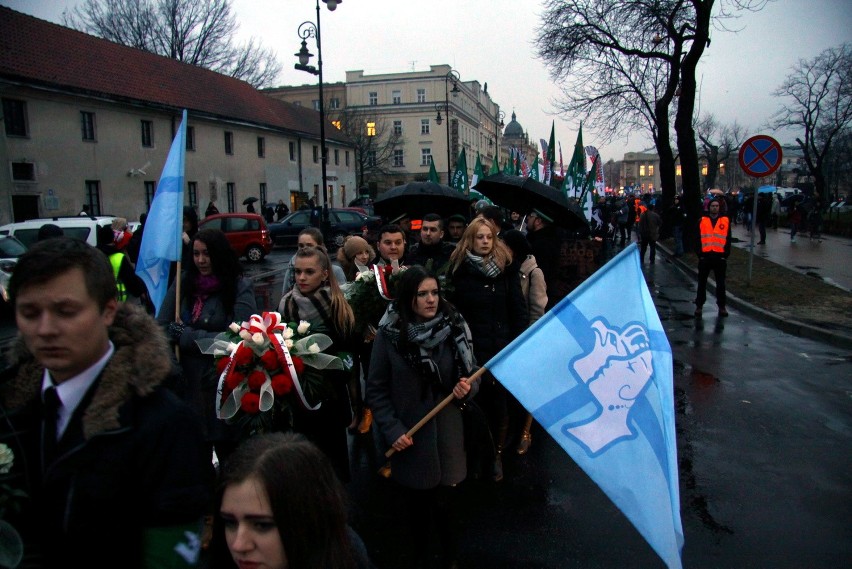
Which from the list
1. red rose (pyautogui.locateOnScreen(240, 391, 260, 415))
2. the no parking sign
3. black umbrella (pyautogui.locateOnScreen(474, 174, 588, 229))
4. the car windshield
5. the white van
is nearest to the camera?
red rose (pyautogui.locateOnScreen(240, 391, 260, 415))

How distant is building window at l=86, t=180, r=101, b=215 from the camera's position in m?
27.6

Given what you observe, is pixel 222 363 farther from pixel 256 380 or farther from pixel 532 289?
pixel 532 289

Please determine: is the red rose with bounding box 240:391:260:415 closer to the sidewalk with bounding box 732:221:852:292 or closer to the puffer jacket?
the puffer jacket

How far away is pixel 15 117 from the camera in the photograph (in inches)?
952

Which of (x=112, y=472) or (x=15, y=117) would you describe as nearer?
(x=112, y=472)

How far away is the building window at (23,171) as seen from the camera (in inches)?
952

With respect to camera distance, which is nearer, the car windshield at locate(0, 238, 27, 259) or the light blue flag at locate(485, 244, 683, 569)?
the light blue flag at locate(485, 244, 683, 569)

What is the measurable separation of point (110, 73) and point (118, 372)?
33.7 m

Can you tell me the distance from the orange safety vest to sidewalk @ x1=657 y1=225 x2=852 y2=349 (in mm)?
1429

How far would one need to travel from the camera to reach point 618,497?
7.21ft

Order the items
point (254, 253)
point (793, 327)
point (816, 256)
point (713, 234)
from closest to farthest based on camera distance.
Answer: point (793, 327), point (713, 234), point (816, 256), point (254, 253)

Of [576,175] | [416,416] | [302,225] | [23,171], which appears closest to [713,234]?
[576,175]

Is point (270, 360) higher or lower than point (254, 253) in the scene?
higher

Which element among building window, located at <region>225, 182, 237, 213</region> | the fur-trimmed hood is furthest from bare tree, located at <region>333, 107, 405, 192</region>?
the fur-trimmed hood
